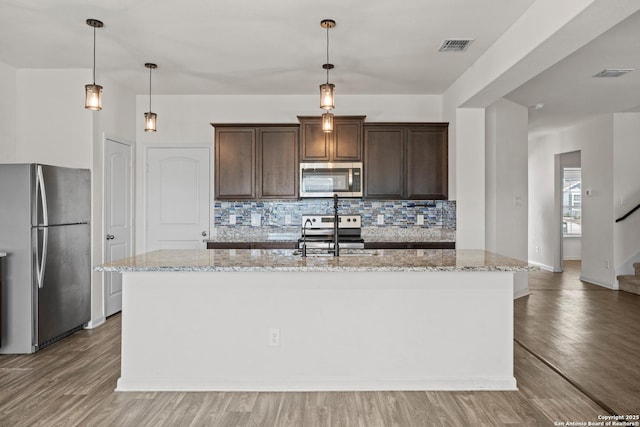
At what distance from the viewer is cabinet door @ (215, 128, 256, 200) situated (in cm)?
546

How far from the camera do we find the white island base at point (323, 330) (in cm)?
305

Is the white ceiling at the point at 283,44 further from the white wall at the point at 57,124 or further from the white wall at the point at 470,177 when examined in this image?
the white wall at the point at 470,177

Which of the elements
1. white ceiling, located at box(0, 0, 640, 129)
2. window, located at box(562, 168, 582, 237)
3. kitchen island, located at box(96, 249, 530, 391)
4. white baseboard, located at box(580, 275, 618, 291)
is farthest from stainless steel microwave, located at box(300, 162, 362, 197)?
window, located at box(562, 168, 582, 237)

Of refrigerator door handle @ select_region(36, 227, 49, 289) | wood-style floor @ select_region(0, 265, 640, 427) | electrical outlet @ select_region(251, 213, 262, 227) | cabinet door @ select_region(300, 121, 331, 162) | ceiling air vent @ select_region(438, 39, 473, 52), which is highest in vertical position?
ceiling air vent @ select_region(438, 39, 473, 52)

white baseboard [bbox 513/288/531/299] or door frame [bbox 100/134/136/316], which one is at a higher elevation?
door frame [bbox 100/134/136/316]

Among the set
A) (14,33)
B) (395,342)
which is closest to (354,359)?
(395,342)

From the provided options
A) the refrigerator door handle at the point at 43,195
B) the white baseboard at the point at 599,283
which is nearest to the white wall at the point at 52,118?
the refrigerator door handle at the point at 43,195

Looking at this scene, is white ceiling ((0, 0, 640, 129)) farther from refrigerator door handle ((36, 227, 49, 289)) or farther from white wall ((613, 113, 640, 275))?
refrigerator door handle ((36, 227, 49, 289))

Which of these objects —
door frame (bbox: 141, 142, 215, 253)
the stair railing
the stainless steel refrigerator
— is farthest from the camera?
the stair railing

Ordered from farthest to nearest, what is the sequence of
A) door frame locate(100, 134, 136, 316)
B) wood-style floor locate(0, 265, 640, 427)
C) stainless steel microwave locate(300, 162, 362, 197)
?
1. stainless steel microwave locate(300, 162, 362, 197)
2. door frame locate(100, 134, 136, 316)
3. wood-style floor locate(0, 265, 640, 427)

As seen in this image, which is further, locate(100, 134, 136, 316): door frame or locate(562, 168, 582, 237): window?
locate(562, 168, 582, 237): window

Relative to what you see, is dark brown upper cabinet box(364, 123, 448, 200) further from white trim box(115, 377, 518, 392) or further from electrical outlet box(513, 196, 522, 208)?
white trim box(115, 377, 518, 392)

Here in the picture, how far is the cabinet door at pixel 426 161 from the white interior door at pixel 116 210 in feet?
11.1

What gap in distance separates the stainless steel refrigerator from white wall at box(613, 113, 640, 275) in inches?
285
